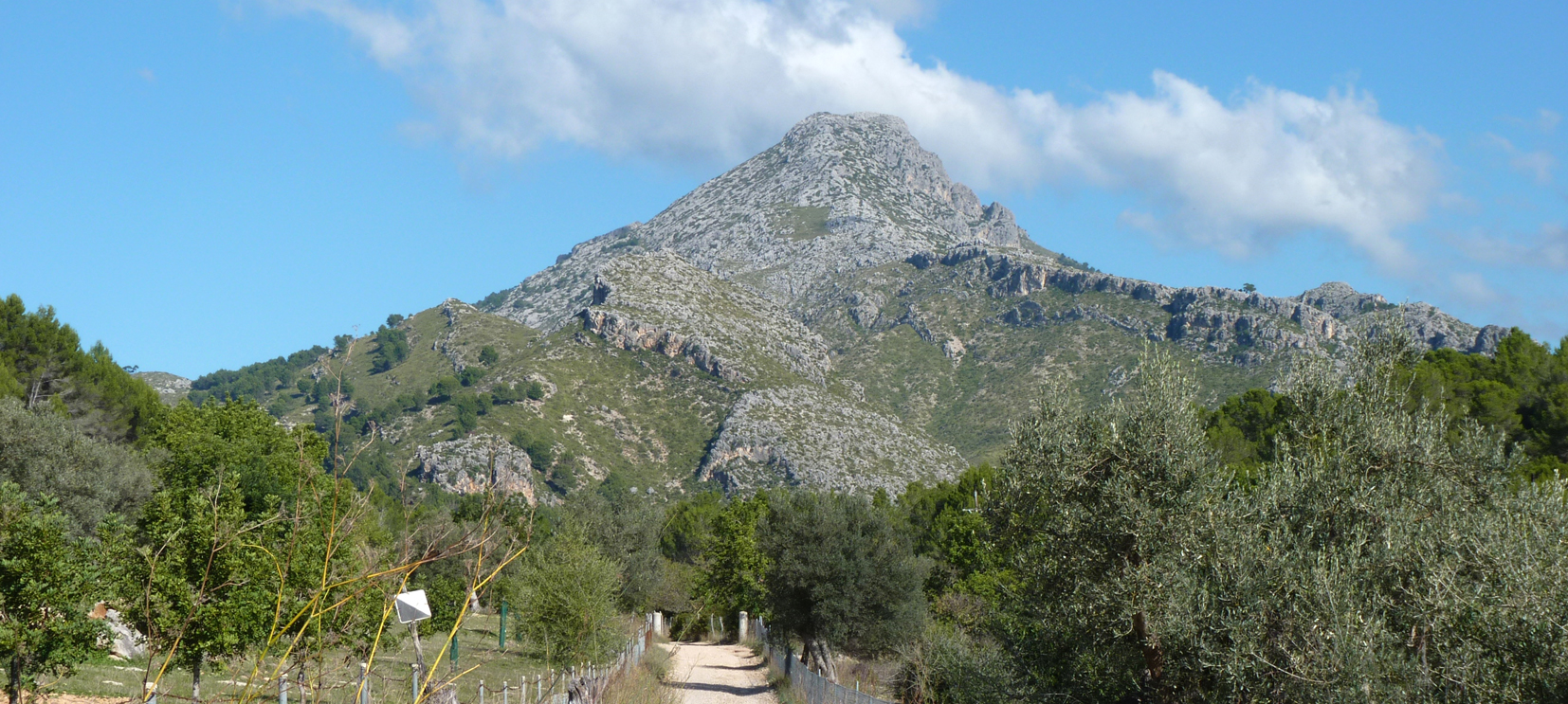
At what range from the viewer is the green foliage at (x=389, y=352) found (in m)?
153

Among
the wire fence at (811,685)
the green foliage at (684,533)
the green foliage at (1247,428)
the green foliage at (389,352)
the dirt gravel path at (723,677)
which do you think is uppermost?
the green foliage at (389,352)

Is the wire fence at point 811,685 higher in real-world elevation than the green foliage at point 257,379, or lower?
lower

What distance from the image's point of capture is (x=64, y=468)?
35.4m

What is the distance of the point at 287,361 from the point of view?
625 feet

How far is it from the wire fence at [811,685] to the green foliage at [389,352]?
124 metres

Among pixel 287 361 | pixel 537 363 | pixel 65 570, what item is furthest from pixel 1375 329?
pixel 287 361

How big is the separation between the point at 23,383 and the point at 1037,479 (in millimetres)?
49778

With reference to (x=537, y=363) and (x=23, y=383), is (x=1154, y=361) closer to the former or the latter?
(x=23, y=383)

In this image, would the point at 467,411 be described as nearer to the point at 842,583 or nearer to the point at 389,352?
the point at 389,352

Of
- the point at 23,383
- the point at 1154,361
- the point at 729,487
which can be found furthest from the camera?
the point at 729,487

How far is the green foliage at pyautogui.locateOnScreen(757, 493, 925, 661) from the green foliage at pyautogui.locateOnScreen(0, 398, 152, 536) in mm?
22213

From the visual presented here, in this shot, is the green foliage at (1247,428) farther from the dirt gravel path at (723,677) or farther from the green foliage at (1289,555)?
the green foliage at (1289,555)

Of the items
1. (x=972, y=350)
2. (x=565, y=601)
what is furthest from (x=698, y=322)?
(x=565, y=601)

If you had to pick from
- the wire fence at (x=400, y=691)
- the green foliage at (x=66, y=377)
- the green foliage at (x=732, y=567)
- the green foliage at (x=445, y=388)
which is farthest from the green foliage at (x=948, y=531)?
the green foliage at (x=445, y=388)
